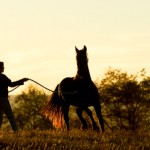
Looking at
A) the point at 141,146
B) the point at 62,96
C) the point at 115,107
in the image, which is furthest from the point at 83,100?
the point at 115,107

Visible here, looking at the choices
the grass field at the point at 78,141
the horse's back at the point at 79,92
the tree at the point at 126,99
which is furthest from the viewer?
the tree at the point at 126,99

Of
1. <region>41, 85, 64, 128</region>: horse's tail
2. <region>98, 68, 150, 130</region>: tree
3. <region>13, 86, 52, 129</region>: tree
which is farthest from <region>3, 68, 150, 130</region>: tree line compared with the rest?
<region>41, 85, 64, 128</region>: horse's tail

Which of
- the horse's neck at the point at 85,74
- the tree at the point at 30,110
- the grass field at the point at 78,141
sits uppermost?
the tree at the point at 30,110

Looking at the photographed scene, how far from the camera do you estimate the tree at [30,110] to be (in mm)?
81625

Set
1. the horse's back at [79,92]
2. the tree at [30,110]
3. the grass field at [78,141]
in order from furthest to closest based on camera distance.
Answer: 1. the tree at [30,110]
2. the horse's back at [79,92]
3. the grass field at [78,141]

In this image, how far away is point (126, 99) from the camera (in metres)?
64.8

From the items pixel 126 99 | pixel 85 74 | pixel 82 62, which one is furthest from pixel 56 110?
pixel 126 99

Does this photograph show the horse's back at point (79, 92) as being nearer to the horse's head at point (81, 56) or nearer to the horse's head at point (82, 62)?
the horse's head at point (82, 62)

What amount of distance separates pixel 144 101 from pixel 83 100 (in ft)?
160

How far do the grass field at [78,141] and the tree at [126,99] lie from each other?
4852 cm

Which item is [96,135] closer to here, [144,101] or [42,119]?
[144,101]

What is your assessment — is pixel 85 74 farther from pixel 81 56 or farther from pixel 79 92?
pixel 79 92

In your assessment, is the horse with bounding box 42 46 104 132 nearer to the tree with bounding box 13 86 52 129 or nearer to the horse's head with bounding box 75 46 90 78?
the horse's head with bounding box 75 46 90 78

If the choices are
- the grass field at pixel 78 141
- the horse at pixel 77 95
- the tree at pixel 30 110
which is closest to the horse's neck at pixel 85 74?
the horse at pixel 77 95
